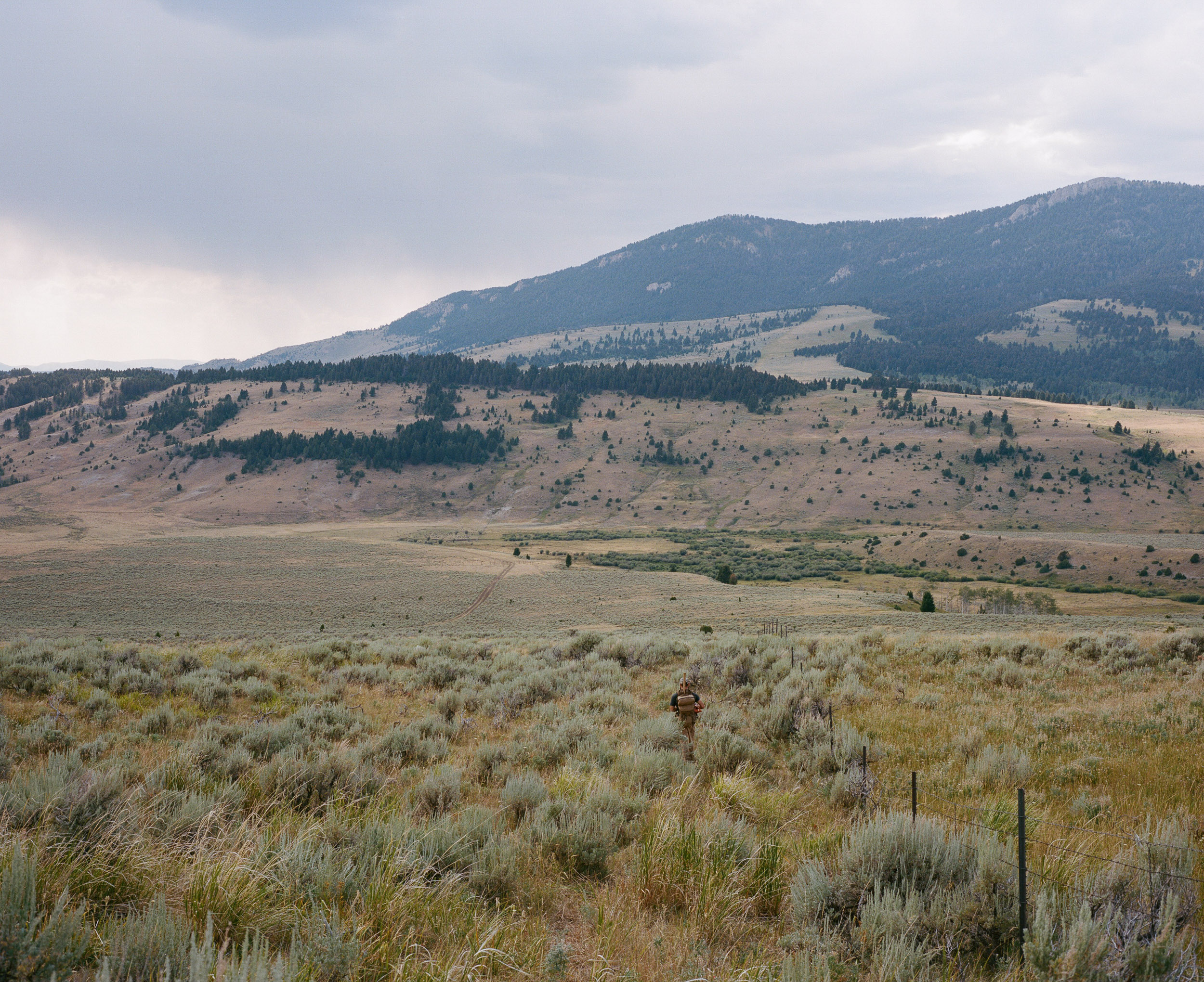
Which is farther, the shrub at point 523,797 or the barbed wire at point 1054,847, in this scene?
the shrub at point 523,797

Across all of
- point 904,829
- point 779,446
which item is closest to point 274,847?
point 904,829

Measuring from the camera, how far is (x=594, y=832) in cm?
547

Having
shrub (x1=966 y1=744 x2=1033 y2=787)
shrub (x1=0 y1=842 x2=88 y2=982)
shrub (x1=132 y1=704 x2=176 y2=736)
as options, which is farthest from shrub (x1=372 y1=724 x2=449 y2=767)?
shrub (x1=966 y1=744 x2=1033 y2=787)

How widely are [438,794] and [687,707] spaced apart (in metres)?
3.58

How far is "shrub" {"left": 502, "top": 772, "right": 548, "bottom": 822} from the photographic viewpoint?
20.0ft

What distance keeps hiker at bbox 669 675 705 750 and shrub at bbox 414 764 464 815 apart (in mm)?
3228

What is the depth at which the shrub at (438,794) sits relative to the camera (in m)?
6.15

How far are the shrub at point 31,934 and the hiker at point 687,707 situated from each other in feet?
21.7

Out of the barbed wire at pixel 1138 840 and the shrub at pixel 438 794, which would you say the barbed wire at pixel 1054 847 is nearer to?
the barbed wire at pixel 1138 840

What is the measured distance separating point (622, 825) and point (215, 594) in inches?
2010

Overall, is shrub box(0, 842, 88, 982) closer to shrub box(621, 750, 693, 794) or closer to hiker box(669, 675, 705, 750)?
shrub box(621, 750, 693, 794)

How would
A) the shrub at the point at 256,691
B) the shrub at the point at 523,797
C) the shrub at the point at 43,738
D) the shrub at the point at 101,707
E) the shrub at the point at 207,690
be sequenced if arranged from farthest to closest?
1. the shrub at the point at 256,691
2. the shrub at the point at 207,690
3. the shrub at the point at 101,707
4. the shrub at the point at 43,738
5. the shrub at the point at 523,797

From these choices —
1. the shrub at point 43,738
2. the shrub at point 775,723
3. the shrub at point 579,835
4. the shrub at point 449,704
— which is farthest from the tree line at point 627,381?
the shrub at point 579,835

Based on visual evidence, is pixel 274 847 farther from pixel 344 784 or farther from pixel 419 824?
pixel 344 784
